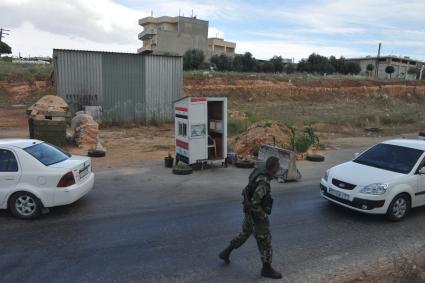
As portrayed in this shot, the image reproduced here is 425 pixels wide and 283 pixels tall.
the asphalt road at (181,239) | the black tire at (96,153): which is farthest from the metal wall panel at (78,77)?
the asphalt road at (181,239)

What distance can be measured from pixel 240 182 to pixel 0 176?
19.5ft

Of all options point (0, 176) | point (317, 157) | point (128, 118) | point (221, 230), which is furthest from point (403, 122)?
point (0, 176)

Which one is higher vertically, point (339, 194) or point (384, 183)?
point (384, 183)

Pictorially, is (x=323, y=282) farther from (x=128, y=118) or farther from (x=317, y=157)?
(x=128, y=118)

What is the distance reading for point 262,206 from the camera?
5.04 metres

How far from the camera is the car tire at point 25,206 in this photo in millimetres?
7391

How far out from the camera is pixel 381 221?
7852 millimetres

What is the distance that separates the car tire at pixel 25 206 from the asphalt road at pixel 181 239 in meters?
0.19

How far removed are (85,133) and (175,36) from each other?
9109 centimetres

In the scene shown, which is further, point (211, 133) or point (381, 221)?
point (211, 133)

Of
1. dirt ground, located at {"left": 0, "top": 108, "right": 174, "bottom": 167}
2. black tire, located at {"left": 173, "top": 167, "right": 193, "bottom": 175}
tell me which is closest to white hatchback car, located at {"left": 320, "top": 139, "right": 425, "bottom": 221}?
black tire, located at {"left": 173, "top": 167, "right": 193, "bottom": 175}

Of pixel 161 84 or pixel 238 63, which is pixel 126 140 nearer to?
pixel 161 84

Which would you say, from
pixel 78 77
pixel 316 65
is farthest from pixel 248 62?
pixel 78 77

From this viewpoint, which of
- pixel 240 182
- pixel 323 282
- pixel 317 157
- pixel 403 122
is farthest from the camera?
pixel 403 122
